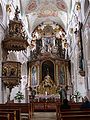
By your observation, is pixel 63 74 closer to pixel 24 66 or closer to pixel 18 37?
pixel 24 66

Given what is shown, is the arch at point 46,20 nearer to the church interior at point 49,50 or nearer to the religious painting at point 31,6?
the church interior at point 49,50

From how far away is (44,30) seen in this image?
29000 millimetres

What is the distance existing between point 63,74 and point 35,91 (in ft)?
11.3

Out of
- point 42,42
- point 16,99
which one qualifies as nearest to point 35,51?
point 42,42

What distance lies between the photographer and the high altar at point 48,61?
25.4 m

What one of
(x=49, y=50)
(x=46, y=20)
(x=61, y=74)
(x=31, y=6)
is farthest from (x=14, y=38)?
(x=46, y=20)

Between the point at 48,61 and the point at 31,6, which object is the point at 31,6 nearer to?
the point at 31,6

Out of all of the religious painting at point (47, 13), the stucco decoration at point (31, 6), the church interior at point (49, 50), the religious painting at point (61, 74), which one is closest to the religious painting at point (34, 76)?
the church interior at point (49, 50)

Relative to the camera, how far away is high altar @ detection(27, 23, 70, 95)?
2539 centimetres

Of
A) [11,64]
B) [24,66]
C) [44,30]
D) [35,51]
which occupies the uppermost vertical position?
[44,30]

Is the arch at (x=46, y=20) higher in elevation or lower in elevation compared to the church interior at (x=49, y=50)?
higher

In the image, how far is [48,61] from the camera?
88.0 feet

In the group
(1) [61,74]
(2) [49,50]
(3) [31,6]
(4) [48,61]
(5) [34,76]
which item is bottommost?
(5) [34,76]

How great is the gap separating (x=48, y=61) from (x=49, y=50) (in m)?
1.57
